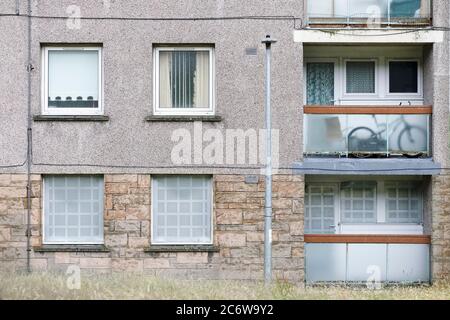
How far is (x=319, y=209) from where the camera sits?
19.7 metres

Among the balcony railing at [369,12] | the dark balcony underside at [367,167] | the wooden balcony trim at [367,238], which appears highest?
the balcony railing at [369,12]

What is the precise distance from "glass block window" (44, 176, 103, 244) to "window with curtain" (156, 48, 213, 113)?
2258 millimetres

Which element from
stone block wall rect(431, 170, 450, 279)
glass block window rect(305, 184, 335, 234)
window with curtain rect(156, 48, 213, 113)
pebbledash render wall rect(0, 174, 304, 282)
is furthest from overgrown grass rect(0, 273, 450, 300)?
window with curtain rect(156, 48, 213, 113)

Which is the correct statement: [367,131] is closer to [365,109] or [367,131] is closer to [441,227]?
[365,109]

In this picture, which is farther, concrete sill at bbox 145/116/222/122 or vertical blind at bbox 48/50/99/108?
vertical blind at bbox 48/50/99/108

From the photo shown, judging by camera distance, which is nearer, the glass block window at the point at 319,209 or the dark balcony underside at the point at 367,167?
the dark balcony underside at the point at 367,167

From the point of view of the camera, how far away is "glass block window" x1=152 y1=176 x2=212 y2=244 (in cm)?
1872

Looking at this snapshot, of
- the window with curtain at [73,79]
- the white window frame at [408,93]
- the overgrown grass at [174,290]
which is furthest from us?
the white window frame at [408,93]

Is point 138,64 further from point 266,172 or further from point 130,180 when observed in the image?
point 266,172

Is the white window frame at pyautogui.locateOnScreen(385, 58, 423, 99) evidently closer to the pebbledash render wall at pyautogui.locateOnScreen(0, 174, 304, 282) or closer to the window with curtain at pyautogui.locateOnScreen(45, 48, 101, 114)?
the pebbledash render wall at pyautogui.locateOnScreen(0, 174, 304, 282)

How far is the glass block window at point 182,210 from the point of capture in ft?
61.4

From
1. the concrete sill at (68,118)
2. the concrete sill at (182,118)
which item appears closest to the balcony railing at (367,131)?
the concrete sill at (182,118)

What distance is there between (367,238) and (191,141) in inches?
165

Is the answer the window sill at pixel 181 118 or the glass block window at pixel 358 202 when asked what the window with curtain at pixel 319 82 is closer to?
the glass block window at pixel 358 202
